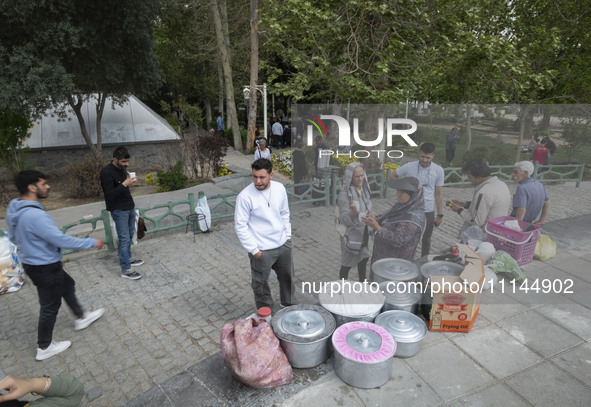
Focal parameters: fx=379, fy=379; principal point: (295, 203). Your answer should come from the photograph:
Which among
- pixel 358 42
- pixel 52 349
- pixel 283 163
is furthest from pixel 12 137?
pixel 358 42

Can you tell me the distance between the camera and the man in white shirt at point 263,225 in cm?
399

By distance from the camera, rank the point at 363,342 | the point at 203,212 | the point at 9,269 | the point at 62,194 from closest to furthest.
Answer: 1. the point at 363,342
2. the point at 9,269
3. the point at 203,212
4. the point at 62,194

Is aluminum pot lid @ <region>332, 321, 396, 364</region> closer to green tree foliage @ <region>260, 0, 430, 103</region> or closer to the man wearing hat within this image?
the man wearing hat

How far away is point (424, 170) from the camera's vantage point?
13.4 ft

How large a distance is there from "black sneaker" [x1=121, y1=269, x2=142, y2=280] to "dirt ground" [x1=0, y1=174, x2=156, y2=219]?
17.3 feet

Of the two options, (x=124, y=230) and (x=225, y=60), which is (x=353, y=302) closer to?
(x=124, y=230)

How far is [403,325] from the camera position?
3539mm

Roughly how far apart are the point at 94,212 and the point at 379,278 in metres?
7.12

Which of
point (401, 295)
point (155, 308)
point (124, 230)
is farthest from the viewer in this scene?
point (124, 230)

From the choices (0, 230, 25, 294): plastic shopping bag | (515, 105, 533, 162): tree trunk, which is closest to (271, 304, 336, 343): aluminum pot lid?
(515, 105, 533, 162): tree trunk

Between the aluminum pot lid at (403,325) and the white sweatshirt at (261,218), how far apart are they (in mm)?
1343

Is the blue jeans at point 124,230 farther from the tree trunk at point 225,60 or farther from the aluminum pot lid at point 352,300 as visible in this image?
the tree trunk at point 225,60

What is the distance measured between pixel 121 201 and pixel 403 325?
4287 millimetres

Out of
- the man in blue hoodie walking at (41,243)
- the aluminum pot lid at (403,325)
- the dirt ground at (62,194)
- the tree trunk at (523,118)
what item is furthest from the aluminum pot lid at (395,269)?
the dirt ground at (62,194)
